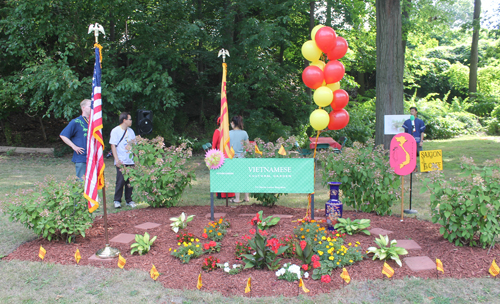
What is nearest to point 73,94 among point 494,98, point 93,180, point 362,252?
point 93,180

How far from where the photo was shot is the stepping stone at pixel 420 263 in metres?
3.81

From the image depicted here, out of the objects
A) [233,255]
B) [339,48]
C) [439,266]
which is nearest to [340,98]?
[339,48]

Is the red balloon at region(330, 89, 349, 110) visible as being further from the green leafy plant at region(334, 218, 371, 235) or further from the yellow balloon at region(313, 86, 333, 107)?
the green leafy plant at region(334, 218, 371, 235)

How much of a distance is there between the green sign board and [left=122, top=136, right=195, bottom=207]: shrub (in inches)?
37.2

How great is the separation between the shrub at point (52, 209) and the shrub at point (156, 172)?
135 cm

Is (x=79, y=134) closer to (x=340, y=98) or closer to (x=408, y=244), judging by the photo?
(x=340, y=98)

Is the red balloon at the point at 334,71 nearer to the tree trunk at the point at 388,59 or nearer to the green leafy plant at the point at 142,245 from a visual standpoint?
the green leafy plant at the point at 142,245

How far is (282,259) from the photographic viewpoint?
4.13 m

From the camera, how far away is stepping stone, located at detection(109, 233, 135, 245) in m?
4.71

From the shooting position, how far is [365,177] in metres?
5.48

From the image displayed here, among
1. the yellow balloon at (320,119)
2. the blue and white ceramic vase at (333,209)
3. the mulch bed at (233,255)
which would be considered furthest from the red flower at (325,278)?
the yellow balloon at (320,119)

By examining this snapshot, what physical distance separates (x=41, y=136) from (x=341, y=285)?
17.6 meters

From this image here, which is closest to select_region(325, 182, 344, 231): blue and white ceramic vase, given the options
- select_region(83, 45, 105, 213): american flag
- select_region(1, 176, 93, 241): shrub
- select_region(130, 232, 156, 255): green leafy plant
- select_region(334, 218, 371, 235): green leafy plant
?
select_region(334, 218, 371, 235): green leafy plant

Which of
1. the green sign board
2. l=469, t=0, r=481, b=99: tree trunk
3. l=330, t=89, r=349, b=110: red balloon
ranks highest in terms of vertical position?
l=469, t=0, r=481, b=99: tree trunk
